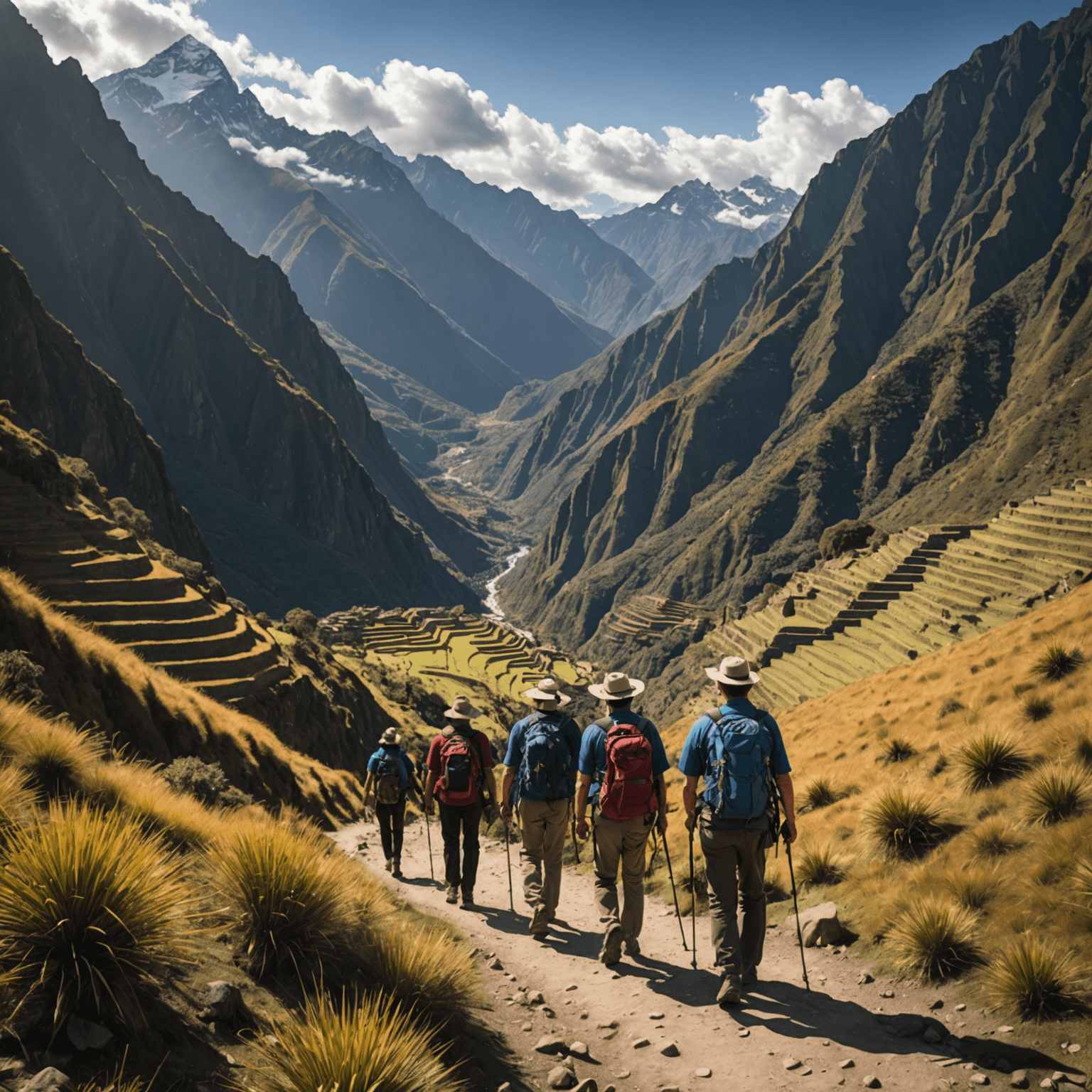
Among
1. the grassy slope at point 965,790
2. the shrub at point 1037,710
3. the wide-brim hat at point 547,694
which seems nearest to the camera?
the grassy slope at point 965,790

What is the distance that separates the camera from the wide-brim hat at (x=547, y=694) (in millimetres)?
9250

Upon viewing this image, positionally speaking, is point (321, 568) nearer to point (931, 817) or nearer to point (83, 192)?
point (83, 192)

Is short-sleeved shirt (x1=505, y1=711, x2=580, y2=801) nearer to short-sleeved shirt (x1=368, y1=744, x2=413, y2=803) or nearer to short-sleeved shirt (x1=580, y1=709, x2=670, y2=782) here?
short-sleeved shirt (x1=580, y1=709, x2=670, y2=782)

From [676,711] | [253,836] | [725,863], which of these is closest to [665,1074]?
[725,863]

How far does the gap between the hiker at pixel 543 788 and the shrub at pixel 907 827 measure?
4.06 metres

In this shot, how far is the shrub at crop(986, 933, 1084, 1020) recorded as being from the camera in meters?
5.86

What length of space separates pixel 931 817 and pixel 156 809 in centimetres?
894

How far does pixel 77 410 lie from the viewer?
350ft

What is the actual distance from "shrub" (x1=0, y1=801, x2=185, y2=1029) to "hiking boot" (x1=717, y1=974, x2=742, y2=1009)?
4748 mm

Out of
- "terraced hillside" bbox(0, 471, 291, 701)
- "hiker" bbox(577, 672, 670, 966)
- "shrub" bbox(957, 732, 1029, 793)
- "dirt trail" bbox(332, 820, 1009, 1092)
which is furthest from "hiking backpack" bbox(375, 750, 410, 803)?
"terraced hillside" bbox(0, 471, 291, 701)

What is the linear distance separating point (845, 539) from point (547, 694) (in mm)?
99163

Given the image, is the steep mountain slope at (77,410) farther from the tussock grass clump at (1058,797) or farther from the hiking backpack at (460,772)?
the tussock grass clump at (1058,797)

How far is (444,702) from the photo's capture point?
8050 centimetres

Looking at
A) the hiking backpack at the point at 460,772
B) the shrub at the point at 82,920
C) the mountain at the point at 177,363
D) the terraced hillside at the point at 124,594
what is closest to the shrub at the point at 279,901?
the shrub at the point at 82,920
